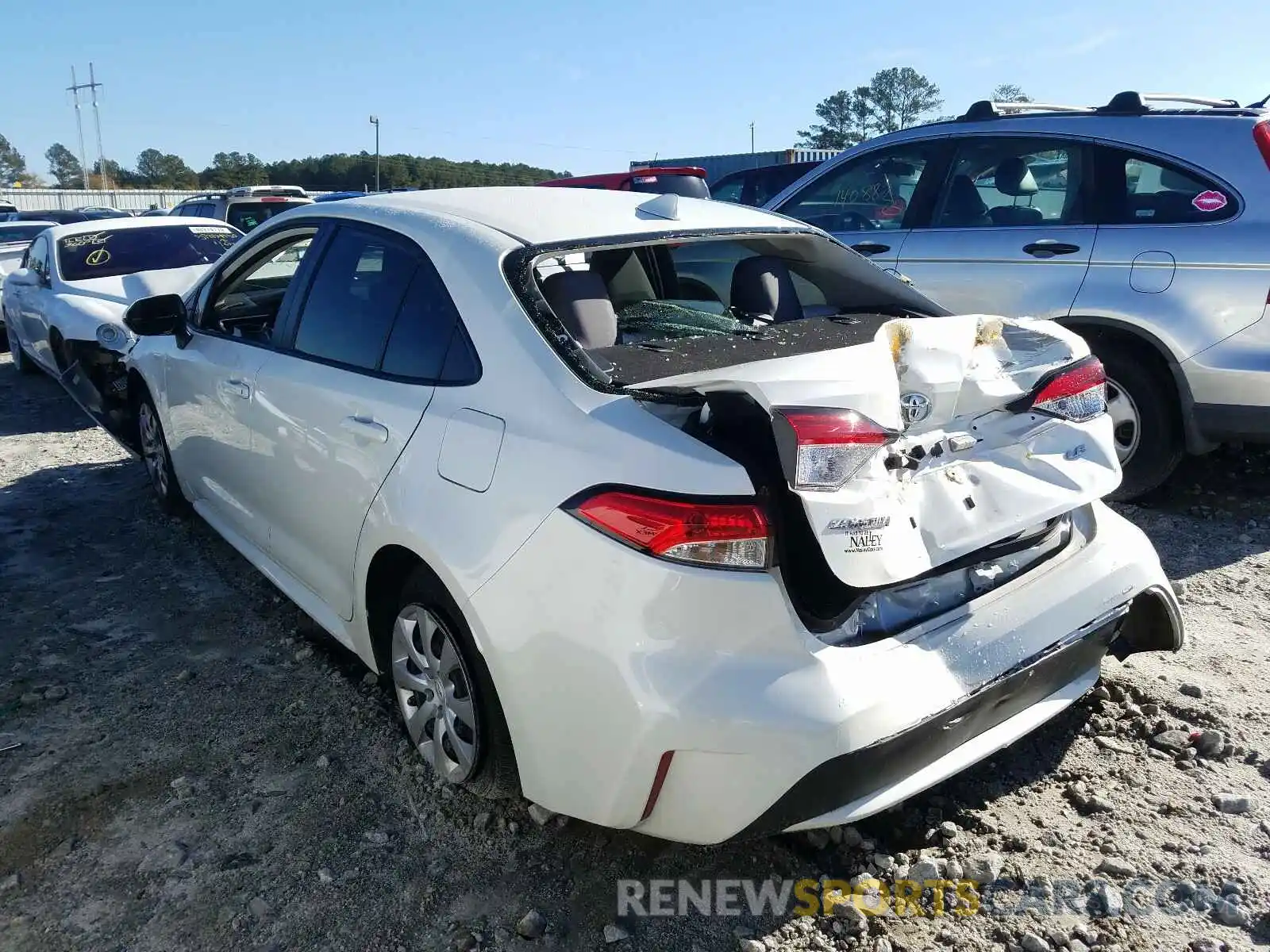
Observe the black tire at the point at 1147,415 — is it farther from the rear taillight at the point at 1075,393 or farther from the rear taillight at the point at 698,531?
the rear taillight at the point at 698,531

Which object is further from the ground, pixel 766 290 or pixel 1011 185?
pixel 1011 185

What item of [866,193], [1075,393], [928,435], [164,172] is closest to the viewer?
[928,435]

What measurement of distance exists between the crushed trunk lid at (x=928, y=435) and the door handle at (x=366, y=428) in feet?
2.70

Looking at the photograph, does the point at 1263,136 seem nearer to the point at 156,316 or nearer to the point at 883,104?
the point at 156,316

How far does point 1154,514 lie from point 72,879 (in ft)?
15.6

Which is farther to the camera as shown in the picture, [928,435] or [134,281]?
[134,281]

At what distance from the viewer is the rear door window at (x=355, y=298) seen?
2.98 meters

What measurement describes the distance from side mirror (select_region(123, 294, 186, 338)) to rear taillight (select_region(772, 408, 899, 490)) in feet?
10.6

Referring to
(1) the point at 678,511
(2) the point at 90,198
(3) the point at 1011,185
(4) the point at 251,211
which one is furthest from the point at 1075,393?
(2) the point at 90,198

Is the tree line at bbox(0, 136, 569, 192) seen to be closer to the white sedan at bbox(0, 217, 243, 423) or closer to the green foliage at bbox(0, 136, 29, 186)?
the green foliage at bbox(0, 136, 29, 186)

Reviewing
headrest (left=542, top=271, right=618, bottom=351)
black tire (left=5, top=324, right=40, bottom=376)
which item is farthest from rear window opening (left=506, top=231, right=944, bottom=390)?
black tire (left=5, top=324, right=40, bottom=376)

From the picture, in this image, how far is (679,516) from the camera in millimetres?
2035

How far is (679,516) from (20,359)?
983cm

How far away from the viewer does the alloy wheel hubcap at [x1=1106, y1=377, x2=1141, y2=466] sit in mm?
4844
